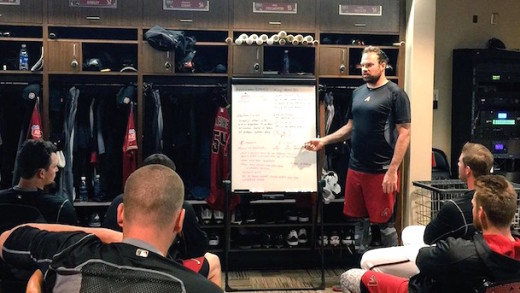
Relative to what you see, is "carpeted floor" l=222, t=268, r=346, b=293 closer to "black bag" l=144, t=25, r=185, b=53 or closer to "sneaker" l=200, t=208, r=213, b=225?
"sneaker" l=200, t=208, r=213, b=225

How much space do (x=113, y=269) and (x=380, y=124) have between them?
293cm

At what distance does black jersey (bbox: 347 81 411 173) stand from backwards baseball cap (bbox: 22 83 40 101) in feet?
7.98

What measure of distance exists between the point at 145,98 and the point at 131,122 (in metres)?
0.28

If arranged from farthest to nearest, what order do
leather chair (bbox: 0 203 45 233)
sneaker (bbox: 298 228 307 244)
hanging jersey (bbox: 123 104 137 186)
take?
sneaker (bbox: 298 228 307 244)
hanging jersey (bbox: 123 104 137 186)
leather chair (bbox: 0 203 45 233)

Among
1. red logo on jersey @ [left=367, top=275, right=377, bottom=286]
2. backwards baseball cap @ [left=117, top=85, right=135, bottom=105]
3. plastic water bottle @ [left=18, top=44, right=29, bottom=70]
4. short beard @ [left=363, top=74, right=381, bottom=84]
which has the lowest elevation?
red logo on jersey @ [left=367, top=275, right=377, bottom=286]

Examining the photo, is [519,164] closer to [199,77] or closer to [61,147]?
[199,77]

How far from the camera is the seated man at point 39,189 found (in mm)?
2580

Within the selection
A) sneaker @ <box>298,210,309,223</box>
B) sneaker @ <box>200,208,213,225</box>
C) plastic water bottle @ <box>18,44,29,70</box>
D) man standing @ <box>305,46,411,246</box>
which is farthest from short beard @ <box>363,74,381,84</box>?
plastic water bottle @ <box>18,44,29,70</box>

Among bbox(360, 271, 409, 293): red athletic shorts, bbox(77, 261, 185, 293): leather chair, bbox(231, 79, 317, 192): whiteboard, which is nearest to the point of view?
bbox(77, 261, 185, 293): leather chair

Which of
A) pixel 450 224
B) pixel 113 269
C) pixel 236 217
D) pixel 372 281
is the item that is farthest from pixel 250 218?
pixel 113 269

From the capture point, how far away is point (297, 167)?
4215 mm

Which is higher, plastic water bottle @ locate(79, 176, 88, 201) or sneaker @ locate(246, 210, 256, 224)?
plastic water bottle @ locate(79, 176, 88, 201)

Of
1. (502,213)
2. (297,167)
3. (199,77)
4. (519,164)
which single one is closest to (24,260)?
(502,213)

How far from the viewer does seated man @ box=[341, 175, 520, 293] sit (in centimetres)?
221
